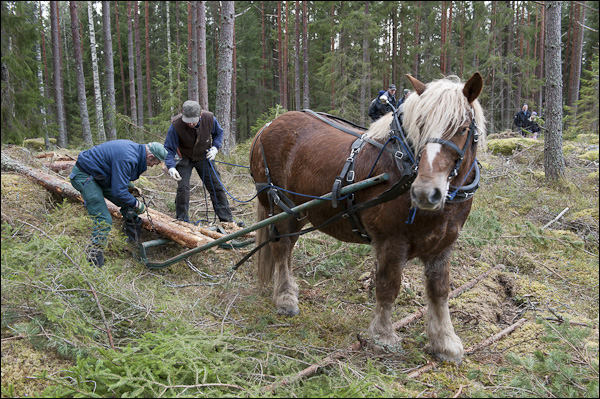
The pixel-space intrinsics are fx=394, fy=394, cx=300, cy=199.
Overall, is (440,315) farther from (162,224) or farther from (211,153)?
(211,153)

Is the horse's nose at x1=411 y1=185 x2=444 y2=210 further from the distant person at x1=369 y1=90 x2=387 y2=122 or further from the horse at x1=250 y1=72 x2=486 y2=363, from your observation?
the distant person at x1=369 y1=90 x2=387 y2=122

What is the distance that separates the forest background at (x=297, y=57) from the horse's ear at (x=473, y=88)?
7436 millimetres

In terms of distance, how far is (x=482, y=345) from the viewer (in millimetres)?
3436

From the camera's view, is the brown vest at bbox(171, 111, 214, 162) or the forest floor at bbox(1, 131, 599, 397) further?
the brown vest at bbox(171, 111, 214, 162)

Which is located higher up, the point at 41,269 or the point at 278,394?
the point at 41,269

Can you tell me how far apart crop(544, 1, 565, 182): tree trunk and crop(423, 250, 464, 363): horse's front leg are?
5.74 meters

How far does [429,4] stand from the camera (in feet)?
74.7

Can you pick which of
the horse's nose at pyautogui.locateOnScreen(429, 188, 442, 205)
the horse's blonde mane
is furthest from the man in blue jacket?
the horse's nose at pyautogui.locateOnScreen(429, 188, 442, 205)

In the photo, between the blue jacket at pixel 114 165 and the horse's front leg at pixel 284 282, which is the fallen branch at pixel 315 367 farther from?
the blue jacket at pixel 114 165

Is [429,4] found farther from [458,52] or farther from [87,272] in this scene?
[87,272]

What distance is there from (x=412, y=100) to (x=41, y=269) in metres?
3.12

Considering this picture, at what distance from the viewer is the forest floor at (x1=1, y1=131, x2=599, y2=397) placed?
2.59 metres

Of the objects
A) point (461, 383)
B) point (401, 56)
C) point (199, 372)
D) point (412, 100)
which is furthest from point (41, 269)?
point (401, 56)

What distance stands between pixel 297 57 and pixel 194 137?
58.0ft
